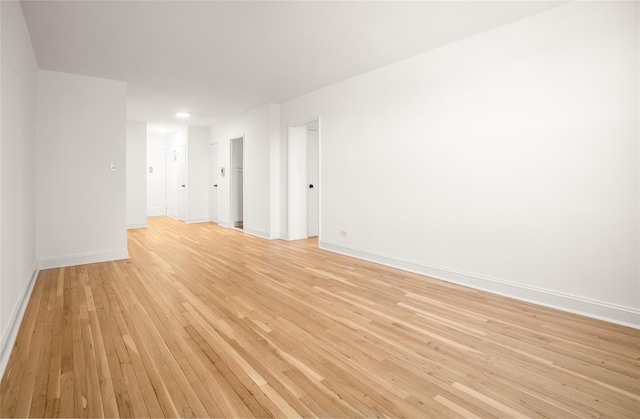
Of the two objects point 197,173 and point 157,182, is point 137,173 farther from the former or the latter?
point 157,182

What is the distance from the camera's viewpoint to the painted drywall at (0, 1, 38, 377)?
2.25 meters

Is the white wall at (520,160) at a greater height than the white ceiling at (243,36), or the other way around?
the white ceiling at (243,36)

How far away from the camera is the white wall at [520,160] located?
2.66m

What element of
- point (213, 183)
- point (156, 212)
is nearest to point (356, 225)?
point (213, 183)

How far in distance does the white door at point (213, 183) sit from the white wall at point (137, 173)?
1.67m

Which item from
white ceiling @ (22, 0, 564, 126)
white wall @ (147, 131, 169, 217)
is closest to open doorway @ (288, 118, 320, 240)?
white ceiling @ (22, 0, 564, 126)

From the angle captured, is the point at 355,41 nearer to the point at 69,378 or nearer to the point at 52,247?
the point at 69,378

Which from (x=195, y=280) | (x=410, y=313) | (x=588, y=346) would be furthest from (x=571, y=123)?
(x=195, y=280)

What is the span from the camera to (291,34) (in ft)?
11.4

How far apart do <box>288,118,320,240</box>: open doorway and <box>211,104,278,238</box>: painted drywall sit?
48 cm

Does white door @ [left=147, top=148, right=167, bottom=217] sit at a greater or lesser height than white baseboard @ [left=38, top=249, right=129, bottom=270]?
greater

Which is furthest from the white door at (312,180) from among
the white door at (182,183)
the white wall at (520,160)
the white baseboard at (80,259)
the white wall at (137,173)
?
the white wall at (137,173)

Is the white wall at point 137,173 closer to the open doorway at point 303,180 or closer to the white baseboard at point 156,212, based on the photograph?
the white baseboard at point 156,212

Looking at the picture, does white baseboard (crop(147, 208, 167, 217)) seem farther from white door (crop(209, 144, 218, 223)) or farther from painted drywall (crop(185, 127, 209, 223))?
white door (crop(209, 144, 218, 223))
